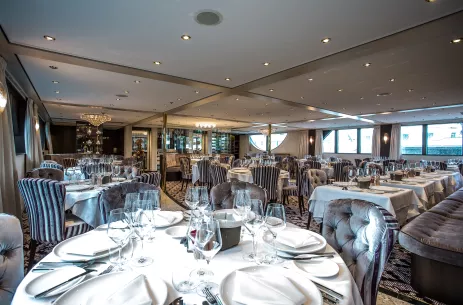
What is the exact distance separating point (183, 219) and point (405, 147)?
1466 centimetres

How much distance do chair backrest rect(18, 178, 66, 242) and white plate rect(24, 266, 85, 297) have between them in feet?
5.85

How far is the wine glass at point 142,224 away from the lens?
101 centimetres

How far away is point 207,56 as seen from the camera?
401cm

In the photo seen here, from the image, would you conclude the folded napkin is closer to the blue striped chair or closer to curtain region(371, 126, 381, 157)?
the blue striped chair

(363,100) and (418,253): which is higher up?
(363,100)

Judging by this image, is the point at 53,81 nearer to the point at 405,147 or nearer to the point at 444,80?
the point at 444,80

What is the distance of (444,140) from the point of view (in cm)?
1132

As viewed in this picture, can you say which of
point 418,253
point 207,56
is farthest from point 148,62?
point 418,253

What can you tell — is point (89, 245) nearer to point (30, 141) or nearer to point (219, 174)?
point (219, 174)

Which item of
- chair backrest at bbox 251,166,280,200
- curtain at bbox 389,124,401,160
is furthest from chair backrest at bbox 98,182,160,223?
curtain at bbox 389,124,401,160

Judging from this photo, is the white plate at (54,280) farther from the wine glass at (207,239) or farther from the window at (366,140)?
the window at (366,140)

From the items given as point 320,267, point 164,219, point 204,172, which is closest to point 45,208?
point 164,219

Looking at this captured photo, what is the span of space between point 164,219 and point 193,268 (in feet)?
2.10

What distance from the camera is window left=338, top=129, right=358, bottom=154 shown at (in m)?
14.7
